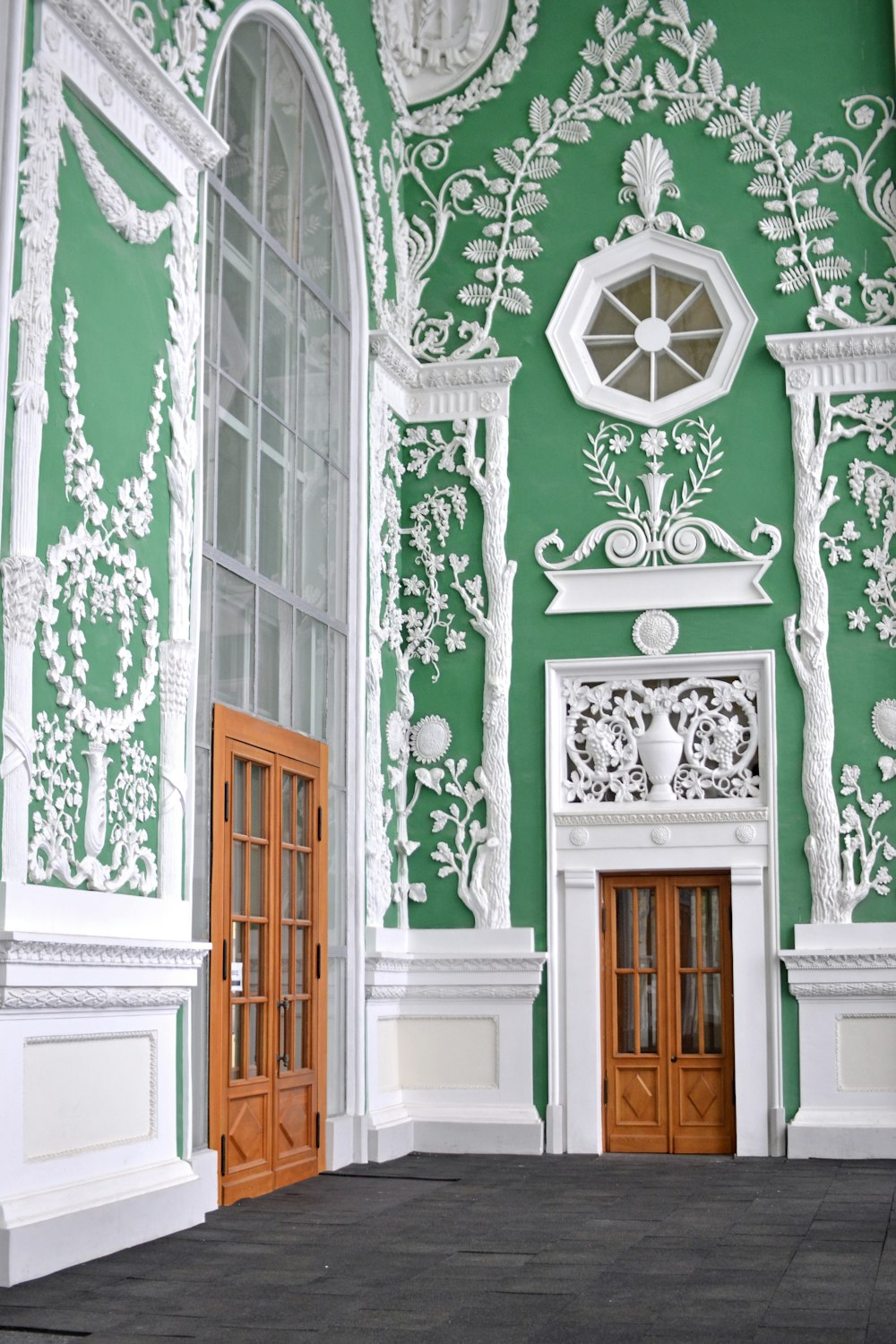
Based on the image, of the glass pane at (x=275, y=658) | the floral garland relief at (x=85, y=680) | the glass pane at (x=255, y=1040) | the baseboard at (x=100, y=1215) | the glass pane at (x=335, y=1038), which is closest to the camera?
the baseboard at (x=100, y=1215)

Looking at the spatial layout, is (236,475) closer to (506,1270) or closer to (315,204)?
(315,204)

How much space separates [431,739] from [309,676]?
1621mm

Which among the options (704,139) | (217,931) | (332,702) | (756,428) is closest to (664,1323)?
(217,931)

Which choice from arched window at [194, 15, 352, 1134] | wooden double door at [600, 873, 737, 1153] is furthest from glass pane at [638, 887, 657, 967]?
arched window at [194, 15, 352, 1134]

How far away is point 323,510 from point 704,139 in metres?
3.77

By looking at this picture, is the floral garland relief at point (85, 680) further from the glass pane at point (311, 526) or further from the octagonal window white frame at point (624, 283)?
the octagonal window white frame at point (624, 283)

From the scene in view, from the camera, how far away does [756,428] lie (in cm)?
1052

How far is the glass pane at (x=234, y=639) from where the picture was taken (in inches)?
314

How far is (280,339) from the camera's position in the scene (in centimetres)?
901

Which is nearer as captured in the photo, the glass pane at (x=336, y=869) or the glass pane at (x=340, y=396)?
the glass pane at (x=336, y=869)

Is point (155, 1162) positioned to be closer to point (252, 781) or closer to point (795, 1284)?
A: point (252, 781)

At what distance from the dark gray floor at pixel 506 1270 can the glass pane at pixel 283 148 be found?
5247mm

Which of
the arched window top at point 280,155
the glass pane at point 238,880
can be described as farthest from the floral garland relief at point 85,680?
the arched window top at point 280,155

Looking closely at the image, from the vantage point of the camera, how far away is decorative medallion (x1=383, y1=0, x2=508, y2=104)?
1121cm
